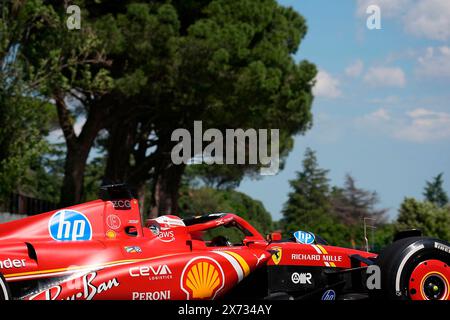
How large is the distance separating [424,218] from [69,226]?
3387 cm

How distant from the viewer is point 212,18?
28516 millimetres

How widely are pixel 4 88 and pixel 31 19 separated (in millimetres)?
2953

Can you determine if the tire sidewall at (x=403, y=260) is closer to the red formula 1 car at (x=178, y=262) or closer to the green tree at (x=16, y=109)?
the red formula 1 car at (x=178, y=262)

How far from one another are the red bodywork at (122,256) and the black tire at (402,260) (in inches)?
41.8

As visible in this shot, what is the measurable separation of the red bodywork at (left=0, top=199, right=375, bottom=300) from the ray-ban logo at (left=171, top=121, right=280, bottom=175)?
22.0 metres

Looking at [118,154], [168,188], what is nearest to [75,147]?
[118,154]

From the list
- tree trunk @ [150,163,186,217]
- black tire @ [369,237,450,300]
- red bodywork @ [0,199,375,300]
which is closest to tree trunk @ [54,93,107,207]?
tree trunk @ [150,163,186,217]

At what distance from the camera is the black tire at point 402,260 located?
7.95 meters

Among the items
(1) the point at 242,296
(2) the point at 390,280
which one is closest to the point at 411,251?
(2) the point at 390,280

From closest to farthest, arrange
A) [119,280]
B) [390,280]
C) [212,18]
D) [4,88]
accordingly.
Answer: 1. [119,280]
2. [390,280]
3. [4,88]
4. [212,18]

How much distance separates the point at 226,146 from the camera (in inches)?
1341

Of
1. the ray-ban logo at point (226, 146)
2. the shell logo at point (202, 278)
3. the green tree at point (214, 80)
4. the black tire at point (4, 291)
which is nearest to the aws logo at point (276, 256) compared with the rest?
the shell logo at point (202, 278)

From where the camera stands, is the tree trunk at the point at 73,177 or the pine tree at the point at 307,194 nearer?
the tree trunk at the point at 73,177
